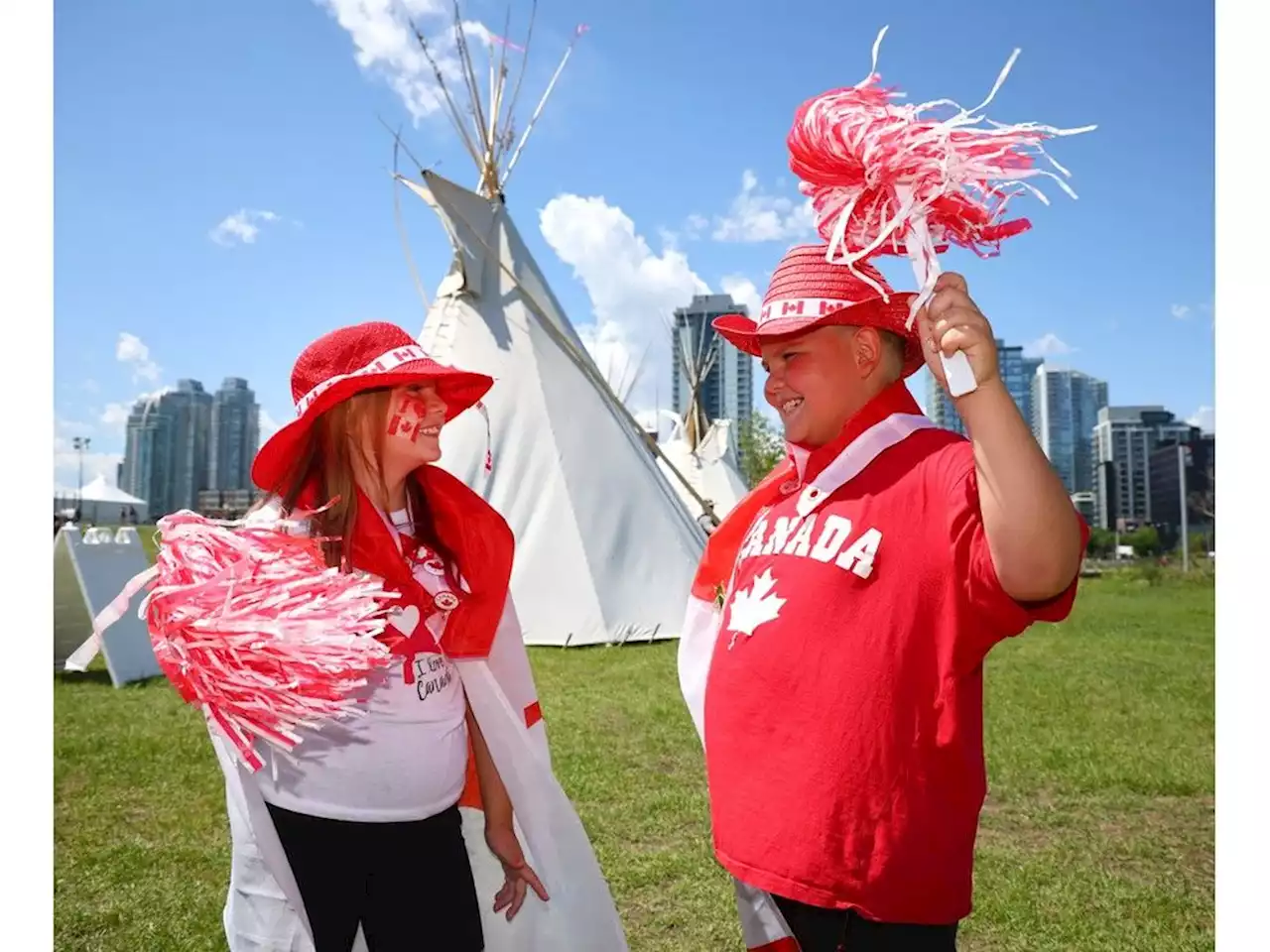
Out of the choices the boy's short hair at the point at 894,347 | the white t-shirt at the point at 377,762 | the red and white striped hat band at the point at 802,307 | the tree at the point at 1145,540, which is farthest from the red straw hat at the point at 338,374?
the tree at the point at 1145,540

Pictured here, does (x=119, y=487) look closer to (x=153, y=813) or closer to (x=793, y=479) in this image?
(x=153, y=813)

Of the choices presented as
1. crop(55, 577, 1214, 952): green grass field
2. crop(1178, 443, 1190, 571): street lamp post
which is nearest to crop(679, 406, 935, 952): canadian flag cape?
crop(55, 577, 1214, 952): green grass field

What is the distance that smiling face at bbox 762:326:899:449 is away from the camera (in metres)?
1.43

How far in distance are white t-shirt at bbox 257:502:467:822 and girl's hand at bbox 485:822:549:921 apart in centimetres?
18

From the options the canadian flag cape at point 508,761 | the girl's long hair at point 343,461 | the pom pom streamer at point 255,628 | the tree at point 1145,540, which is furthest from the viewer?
the tree at point 1145,540

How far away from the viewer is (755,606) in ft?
4.59

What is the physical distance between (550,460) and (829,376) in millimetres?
6187

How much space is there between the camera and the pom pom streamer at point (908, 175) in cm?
116

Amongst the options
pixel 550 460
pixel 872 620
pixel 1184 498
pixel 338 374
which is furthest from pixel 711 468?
pixel 872 620

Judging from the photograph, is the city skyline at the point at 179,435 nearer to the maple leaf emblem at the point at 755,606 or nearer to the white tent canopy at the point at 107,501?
the white tent canopy at the point at 107,501

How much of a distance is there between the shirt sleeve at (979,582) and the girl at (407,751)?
2.64ft
